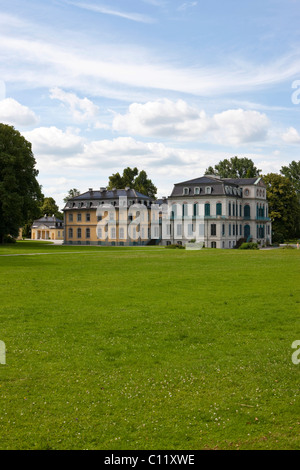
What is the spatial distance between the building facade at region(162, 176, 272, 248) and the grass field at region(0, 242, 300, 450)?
55.2 m

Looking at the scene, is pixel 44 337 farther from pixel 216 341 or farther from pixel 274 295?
pixel 274 295

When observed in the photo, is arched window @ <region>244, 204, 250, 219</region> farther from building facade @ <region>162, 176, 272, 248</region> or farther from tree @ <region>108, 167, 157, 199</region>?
tree @ <region>108, 167, 157, 199</region>

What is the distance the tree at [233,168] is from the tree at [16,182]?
164 feet

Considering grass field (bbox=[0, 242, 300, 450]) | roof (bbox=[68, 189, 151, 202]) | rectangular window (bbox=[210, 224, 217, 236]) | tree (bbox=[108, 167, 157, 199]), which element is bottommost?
grass field (bbox=[0, 242, 300, 450])

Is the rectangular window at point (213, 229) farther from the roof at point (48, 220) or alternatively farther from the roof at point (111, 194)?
the roof at point (48, 220)

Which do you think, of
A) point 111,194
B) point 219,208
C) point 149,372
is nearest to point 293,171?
point 219,208

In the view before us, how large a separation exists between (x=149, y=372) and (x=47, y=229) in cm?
11252

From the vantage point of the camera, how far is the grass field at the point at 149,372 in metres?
7.04

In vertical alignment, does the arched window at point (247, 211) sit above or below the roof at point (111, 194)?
below

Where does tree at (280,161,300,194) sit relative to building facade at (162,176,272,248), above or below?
above

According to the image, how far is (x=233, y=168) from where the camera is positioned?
343ft

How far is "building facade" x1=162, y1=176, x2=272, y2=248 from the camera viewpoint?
238 feet

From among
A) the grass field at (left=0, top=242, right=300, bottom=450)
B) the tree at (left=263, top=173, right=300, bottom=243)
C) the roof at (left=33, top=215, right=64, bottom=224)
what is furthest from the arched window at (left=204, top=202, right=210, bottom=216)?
the roof at (left=33, top=215, right=64, bottom=224)

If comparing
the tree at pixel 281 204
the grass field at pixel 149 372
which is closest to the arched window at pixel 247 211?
the tree at pixel 281 204
